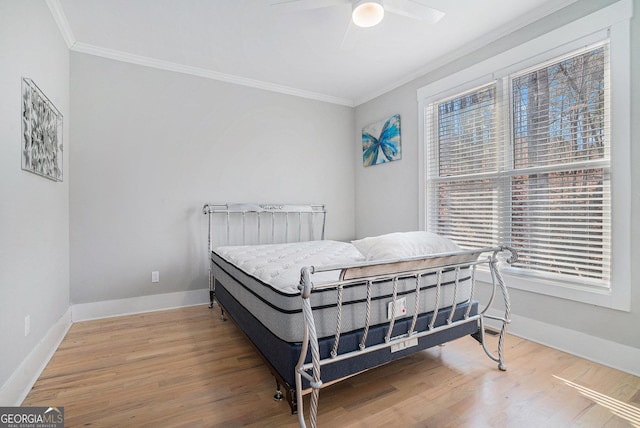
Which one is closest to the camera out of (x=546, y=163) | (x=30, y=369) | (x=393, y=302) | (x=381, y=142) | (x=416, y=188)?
(x=393, y=302)

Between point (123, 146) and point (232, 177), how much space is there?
1.14 m

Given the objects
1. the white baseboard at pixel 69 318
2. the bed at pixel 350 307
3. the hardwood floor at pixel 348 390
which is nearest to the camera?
the bed at pixel 350 307

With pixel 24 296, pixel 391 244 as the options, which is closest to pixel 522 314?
pixel 391 244

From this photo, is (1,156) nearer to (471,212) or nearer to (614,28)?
(471,212)

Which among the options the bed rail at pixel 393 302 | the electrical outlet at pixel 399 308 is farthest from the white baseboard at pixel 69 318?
the electrical outlet at pixel 399 308

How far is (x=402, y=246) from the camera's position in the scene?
1.85m

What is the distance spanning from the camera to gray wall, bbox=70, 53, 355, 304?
9.70 feet

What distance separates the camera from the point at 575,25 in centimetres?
223

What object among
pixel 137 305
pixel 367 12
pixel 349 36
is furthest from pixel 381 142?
pixel 137 305

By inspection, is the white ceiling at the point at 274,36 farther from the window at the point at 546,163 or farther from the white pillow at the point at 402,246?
the white pillow at the point at 402,246

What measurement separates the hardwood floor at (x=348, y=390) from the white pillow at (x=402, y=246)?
0.79 m

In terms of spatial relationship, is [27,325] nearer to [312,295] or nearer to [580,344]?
[312,295]

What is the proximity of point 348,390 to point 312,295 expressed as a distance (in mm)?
706

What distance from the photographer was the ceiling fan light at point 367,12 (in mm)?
2070
